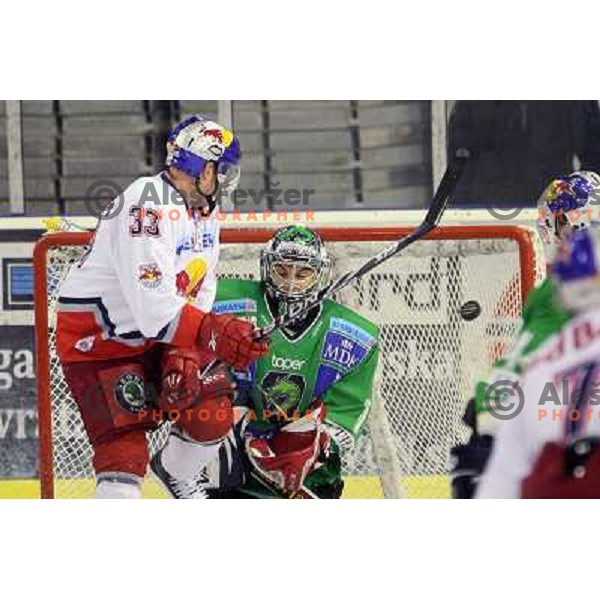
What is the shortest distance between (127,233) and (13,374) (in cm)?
51

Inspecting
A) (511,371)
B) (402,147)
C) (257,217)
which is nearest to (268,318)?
(257,217)

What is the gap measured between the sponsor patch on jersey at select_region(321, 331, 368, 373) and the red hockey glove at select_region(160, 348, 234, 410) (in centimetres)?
25

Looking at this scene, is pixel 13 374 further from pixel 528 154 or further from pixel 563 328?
pixel 563 328

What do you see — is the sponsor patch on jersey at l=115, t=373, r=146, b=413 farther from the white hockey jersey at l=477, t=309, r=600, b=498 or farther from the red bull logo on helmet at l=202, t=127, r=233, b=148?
the white hockey jersey at l=477, t=309, r=600, b=498

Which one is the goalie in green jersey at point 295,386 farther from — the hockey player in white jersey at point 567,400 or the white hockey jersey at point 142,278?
the hockey player in white jersey at point 567,400


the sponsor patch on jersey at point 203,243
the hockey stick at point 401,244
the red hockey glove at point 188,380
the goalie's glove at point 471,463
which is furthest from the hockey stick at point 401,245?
the goalie's glove at point 471,463

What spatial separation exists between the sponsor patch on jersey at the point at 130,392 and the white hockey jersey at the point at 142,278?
0.06 meters

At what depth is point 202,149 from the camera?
4102mm

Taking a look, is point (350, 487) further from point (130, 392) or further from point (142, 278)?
point (142, 278)

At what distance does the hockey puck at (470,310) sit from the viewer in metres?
4.33

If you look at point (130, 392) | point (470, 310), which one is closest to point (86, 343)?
point (130, 392)

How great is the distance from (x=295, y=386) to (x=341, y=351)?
0.45 feet

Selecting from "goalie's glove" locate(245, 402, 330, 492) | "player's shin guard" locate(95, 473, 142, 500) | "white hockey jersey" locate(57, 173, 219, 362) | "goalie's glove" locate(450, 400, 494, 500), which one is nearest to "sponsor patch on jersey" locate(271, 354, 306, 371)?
"goalie's glove" locate(245, 402, 330, 492)

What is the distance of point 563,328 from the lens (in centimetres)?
305
